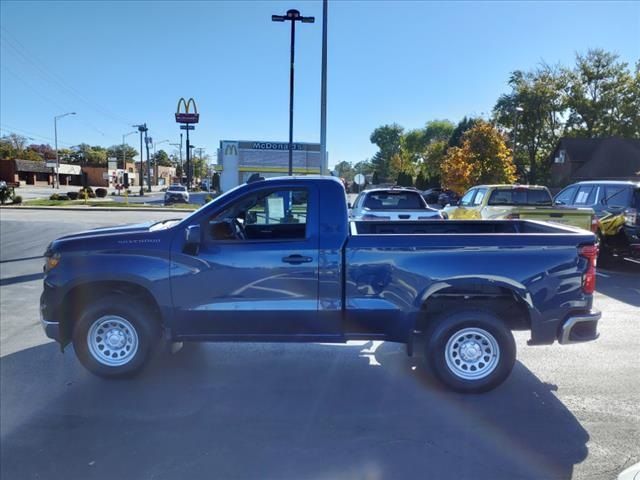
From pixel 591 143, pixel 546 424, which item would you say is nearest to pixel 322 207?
pixel 546 424

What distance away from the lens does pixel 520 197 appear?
40.5 feet

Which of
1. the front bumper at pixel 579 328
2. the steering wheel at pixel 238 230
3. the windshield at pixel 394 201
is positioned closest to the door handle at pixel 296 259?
the steering wheel at pixel 238 230

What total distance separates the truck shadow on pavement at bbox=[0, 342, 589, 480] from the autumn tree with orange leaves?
2657cm

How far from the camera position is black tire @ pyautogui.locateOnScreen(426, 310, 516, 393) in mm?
4461

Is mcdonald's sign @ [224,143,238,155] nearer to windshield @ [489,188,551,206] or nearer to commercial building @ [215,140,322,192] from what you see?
commercial building @ [215,140,322,192]

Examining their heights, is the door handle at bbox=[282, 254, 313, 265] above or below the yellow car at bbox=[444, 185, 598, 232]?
below

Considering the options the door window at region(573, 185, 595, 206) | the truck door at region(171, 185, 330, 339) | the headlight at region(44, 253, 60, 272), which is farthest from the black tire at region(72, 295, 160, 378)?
the door window at region(573, 185, 595, 206)

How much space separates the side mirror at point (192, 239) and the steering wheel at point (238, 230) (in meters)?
0.60

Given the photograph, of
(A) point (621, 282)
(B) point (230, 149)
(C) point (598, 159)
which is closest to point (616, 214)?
(A) point (621, 282)

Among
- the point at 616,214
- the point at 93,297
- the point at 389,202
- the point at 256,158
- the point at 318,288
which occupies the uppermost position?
the point at 256,158

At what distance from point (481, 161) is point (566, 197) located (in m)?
18.4

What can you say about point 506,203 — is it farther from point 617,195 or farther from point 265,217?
point 265,217

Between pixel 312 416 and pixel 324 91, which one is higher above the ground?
pixel 324 91

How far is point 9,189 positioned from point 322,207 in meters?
37.6
